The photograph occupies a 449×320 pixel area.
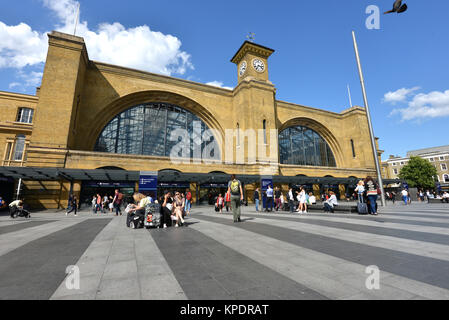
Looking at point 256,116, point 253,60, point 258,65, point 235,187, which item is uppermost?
point 253,60

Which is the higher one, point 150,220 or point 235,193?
point 235,193

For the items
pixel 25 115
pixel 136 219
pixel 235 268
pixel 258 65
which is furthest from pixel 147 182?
pixel 258 65

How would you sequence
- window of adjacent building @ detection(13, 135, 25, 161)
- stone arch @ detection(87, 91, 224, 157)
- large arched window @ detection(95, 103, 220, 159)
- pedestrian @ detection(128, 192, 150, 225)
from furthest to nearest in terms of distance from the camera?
large arched window @ detection(95, 103, 220, 159) → stone arch @ detection(87, 91, 224, 157) → window of adjacent building @ detection(13, 135, 25, 161) → pedestrian @ detection(128, 192, 150, 225)

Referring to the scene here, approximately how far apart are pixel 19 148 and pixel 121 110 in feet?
35.7

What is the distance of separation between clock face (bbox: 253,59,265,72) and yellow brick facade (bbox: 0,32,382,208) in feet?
1.93

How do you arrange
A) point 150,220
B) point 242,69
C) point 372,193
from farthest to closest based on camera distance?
point 242,69
point 372,193
point 150,220

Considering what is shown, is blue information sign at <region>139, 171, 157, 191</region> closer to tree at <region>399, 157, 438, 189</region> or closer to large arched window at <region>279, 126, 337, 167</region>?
large arched window at <region>279, 126, 337, 167</region>

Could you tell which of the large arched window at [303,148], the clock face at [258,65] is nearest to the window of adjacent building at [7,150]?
the clock face at [258,65]

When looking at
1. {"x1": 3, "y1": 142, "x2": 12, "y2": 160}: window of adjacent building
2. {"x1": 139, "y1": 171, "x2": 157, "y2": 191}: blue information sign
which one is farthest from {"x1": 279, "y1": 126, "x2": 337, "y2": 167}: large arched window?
{"x1": 3, "y1": 142, "x2": 12, "y2": 160}: window of adjacent building

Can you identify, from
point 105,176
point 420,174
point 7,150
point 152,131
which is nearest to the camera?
point 105,176

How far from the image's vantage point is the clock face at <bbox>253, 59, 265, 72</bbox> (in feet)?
97.0

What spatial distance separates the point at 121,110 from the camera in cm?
2408

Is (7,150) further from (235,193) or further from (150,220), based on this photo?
(235,193)

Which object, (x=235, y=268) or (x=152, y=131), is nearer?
(x=235, y=268)
